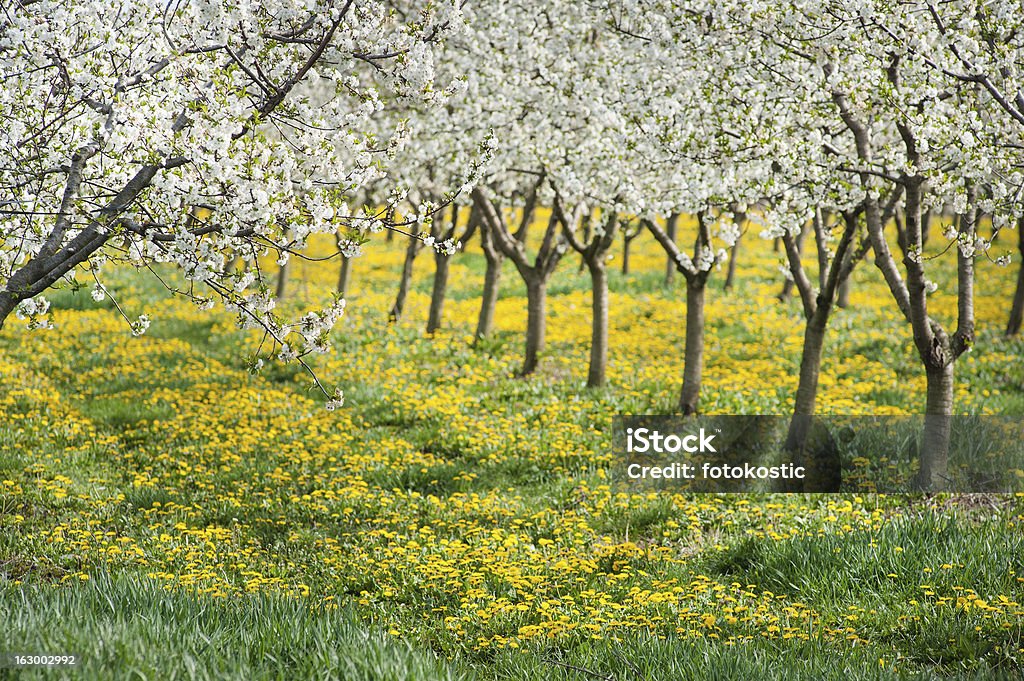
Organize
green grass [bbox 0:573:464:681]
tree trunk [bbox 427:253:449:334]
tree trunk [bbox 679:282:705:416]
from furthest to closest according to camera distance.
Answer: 1. tree trunk [bbox 427:253:449:334]
2. tree trunk [bbox 679:282:705:416]
3. green grass [bbox 0:573:464:681]

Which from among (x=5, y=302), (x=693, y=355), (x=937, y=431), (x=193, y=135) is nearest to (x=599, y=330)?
(x=693, y=355)

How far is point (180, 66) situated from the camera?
604 cm

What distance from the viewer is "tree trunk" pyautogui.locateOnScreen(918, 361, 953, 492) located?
335 inches

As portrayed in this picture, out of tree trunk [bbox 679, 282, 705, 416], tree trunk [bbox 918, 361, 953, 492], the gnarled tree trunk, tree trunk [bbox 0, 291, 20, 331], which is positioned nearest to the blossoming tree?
tree trunk [bbox 0, 291, 20, 331]

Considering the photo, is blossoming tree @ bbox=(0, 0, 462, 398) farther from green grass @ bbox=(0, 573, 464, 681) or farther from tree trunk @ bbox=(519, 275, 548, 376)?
tree trunk @ bbox=(519, 275, 548, 376)

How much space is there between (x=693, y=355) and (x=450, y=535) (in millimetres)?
5655

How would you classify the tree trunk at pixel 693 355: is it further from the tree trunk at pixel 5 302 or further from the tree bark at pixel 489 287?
the tree trunk at pixel 5 302

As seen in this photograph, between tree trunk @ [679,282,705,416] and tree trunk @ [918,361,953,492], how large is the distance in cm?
365

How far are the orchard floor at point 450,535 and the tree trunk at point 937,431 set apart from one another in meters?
0.37

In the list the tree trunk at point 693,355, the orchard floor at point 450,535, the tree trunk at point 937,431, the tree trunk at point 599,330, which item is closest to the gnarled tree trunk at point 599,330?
the tree trunk at point 599,330

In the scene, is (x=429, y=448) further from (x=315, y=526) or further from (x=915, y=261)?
(x=915, y=261)

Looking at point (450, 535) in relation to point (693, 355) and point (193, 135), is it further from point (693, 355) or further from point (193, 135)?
point (693, 355)

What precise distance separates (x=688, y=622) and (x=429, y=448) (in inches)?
212

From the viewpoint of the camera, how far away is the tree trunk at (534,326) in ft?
47.4
